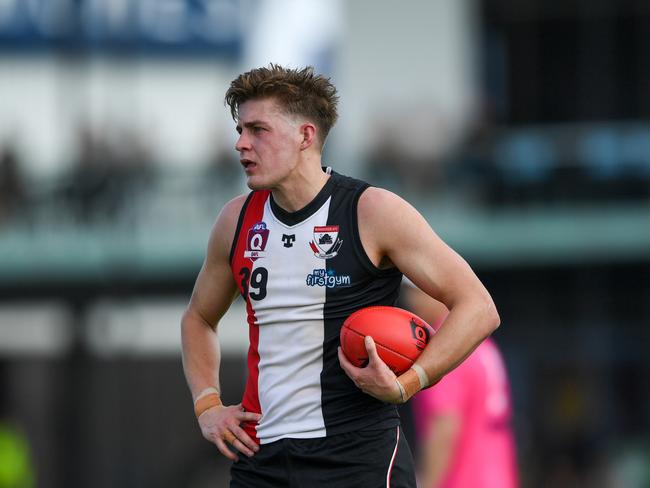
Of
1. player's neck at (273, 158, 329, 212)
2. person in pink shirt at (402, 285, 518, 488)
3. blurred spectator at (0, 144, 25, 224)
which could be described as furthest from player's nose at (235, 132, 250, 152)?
blurred spectator at (0, 144, 25, 224)

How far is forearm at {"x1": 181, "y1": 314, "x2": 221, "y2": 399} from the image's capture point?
5.15m

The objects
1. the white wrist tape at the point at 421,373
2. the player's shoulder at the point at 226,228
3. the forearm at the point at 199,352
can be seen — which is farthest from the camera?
the forearm at the point at 199,352

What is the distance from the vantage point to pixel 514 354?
63.8 feet

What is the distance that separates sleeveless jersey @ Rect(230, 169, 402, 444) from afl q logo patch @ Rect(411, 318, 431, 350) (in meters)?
0.18

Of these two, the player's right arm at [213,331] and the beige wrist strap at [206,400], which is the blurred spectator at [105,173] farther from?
the beige wrist strap at [206,400]

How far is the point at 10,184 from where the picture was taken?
17609mm

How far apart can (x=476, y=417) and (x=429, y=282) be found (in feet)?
7.14

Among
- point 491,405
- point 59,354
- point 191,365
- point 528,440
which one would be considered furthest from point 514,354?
point 191,365

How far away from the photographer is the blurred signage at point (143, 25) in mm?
18016

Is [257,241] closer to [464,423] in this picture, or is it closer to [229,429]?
[229,429]

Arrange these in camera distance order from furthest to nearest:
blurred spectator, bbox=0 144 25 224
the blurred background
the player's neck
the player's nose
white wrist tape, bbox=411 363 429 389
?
blurred spectator, bbox=0 144 25 224 → the blurred background → the player's neck → the player's nose → white wrist tape, bbox=411 363 429 389

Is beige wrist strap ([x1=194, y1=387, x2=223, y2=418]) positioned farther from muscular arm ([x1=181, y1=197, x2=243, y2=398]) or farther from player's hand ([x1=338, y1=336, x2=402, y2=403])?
player's hand ([x1=338, y1=336, x2=402, y2=403])

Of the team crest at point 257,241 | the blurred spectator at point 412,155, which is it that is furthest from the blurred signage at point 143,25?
the team crest at point 257,241

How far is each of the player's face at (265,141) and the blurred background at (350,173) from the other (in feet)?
36.4
